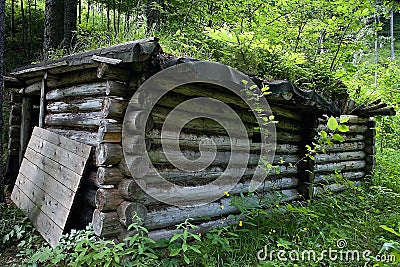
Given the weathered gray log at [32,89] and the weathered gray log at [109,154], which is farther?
the weathered gray log at [32,89]

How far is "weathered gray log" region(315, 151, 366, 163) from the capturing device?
6938 mm

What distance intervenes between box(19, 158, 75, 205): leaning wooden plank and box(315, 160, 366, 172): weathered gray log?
15.9 ft

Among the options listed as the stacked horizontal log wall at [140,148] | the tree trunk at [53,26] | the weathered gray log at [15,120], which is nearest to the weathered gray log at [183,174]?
the stacked horizontal log wall at [140,148]

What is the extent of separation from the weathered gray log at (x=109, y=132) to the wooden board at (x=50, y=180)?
0.55m

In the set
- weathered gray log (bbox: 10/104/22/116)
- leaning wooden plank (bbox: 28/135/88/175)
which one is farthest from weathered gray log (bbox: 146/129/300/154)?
weathered gray log (bbox: 10/104/22/116)

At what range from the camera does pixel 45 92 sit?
571 centimetres

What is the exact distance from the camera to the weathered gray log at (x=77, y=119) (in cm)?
431

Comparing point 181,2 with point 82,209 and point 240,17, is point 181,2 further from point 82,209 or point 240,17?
point 82,209

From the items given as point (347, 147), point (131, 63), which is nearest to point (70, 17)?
point (131, 63)

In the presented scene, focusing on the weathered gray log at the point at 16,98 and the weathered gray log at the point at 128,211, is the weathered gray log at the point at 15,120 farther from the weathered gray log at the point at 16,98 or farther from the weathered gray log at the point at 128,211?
the weathered gray log at the point at 128,211

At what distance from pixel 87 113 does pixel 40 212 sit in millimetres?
1597

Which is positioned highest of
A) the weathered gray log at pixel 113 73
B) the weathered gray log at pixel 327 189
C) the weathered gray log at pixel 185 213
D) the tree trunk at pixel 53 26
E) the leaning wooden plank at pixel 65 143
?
the tree trunk at pixel 53 26

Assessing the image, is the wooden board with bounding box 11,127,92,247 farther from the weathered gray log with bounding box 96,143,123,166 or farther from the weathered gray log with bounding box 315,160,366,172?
the weathered gray log with bounding box 315,160,366,172

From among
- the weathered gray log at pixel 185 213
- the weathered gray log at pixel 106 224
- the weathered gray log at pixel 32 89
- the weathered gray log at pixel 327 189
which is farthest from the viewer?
the weathered gray log at pixel 327 189
